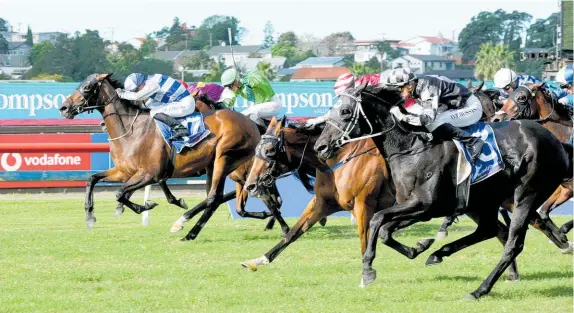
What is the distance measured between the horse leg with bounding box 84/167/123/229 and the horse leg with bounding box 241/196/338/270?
3.52m

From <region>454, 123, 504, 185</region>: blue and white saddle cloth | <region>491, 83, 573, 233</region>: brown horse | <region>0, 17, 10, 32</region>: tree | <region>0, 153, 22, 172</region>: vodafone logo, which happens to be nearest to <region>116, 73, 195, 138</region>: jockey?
<region>491, 83, 573, 233</region>: brown horse

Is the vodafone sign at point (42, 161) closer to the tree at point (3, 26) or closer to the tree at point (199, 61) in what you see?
the tree at point (3, 26)

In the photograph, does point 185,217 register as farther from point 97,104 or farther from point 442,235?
point 442,235

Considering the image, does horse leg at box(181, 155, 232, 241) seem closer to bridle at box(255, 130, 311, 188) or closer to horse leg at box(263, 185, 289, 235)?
horse leg at box(263, 185, 289, 235)

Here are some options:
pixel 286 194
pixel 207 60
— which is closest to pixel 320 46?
pixel 207 60

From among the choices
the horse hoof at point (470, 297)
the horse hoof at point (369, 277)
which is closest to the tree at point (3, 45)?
the horse hoof at point (369, 277)

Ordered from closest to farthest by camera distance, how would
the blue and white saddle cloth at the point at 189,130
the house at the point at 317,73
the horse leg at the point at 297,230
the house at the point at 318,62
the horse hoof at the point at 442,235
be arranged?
the horse leg at the point at 297,230
the horse hoof at the point at 442,235
the blue and white saddle cloth at the point at 189,130
the house at the point at 317,73
the house at the point at 318,62

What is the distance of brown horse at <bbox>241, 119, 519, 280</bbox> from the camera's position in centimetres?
877

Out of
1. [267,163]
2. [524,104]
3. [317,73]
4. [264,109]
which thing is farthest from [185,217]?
[317,73]

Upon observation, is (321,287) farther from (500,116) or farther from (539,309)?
(500,116)

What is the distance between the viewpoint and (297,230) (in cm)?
870

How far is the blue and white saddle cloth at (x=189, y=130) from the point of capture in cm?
1216

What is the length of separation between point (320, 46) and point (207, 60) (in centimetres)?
6058

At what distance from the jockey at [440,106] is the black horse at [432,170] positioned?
11cm
